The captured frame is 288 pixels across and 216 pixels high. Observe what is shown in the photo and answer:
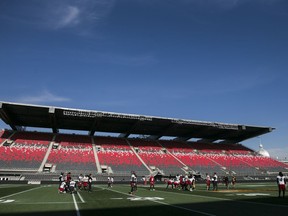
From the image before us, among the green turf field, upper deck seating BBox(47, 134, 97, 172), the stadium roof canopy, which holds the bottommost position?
the green turf field

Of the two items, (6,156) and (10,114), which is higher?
(10,114)

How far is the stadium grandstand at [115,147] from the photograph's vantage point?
5231cm

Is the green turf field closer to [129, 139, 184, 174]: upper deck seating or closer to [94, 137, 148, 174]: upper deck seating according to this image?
[94, 137, 148, 174]: upper deck seating

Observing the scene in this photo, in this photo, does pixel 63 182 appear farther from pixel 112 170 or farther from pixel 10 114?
pixel 10 114

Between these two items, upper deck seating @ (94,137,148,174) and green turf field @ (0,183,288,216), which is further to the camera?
upper deck seating @ (94,137,148,174)

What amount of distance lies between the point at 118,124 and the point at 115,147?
207 inches

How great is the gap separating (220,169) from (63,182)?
4604 cm

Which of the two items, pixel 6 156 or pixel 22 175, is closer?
pixel 22 175

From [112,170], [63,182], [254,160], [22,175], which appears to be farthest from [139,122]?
[63,182]

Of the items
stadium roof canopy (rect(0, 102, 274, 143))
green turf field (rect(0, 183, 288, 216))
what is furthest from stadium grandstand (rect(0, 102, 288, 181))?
green turf field (rect(0, 183, 288, 216))

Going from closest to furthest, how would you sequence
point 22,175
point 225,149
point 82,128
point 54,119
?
point 22,175
point 54,119
point 82,128
point 225,149

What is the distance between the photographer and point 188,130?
72188 millimetres

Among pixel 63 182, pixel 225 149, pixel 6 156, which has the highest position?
pixel 225 149

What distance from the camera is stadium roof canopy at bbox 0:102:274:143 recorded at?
184ft
